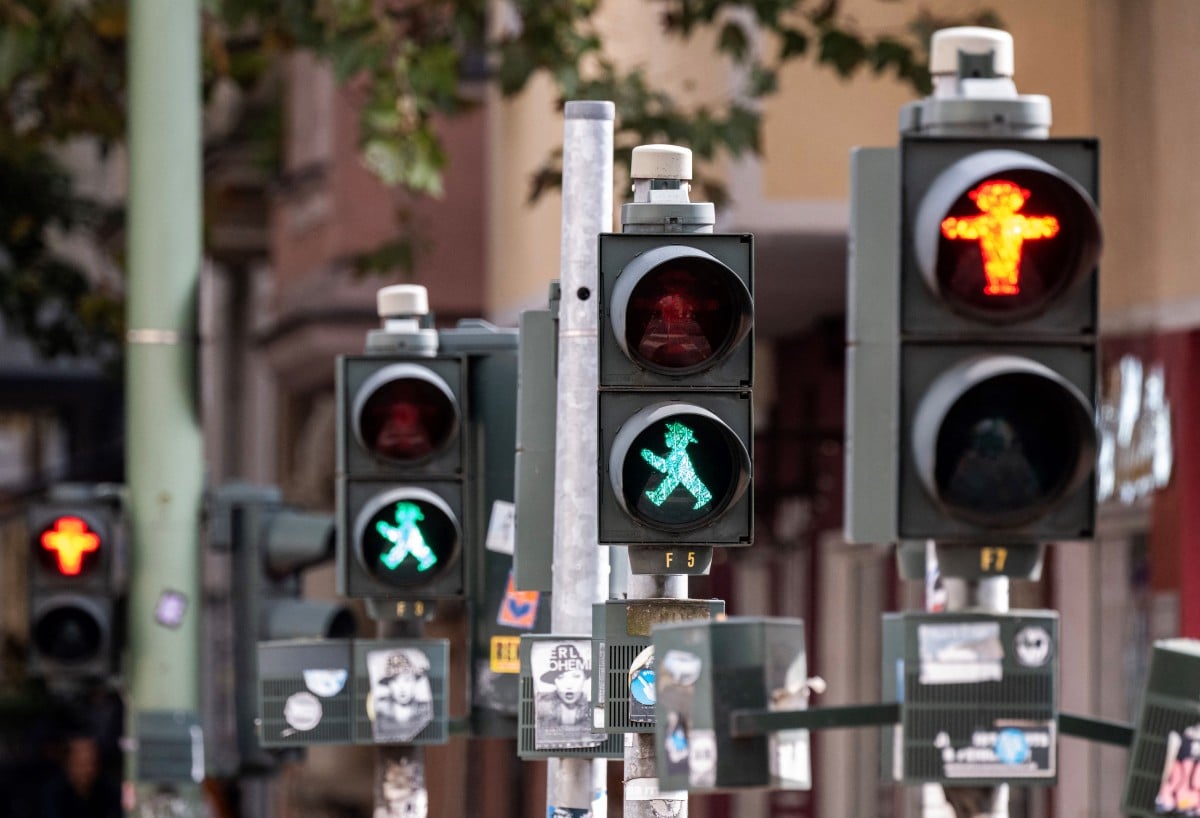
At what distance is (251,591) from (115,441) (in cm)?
2309

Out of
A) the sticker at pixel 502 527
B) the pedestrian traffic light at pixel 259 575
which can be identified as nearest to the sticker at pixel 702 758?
the sticker at pixel 502 527

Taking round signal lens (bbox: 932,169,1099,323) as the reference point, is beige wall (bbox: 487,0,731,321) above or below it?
above

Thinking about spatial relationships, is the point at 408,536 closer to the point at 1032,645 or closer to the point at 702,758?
the point at 702,758

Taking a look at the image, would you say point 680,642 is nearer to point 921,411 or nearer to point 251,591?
point 921,411

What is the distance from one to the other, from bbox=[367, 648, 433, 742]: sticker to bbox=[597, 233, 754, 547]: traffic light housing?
2.58 metres

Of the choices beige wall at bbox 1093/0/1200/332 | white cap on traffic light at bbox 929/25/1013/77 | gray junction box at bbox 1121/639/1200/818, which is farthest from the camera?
beige wall at bbox 1093/0/1200/332

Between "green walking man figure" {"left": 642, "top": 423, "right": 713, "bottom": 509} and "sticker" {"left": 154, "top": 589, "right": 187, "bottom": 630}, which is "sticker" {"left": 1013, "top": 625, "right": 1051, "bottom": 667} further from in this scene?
"sticker" {"left": 154, "top": 589, "right": 187, "bottom": 630}

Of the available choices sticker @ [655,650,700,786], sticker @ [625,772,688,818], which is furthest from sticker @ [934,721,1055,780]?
sticker @ [625,772,688,818]

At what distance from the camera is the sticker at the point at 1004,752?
5734mm

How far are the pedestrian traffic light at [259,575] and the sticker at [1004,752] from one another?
6.60m

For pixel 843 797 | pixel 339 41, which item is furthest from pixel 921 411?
pixel 843 797

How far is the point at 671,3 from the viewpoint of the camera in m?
17.4

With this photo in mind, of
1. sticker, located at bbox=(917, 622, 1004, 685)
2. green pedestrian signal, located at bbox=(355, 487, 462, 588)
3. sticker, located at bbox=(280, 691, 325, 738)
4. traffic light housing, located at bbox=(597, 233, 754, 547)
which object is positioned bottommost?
sticker, located at bbox=(280, 691, 325, 738)

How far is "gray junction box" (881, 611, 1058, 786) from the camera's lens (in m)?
5.74
